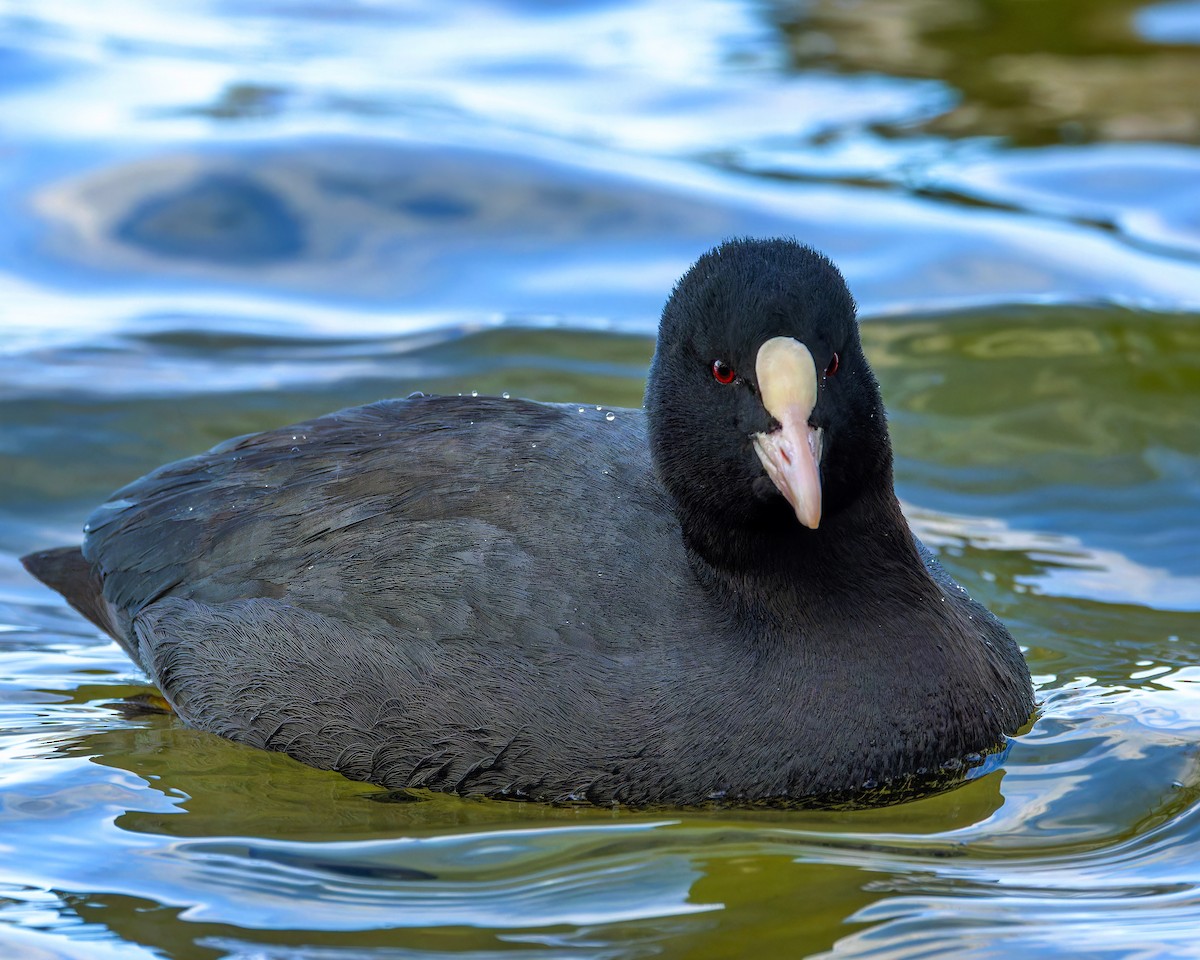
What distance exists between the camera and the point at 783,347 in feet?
13.3

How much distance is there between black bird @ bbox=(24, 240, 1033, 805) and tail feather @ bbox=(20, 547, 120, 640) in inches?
21.4

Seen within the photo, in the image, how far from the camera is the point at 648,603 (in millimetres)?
4336

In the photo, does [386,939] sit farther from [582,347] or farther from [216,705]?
[582,347]

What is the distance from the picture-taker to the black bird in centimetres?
419

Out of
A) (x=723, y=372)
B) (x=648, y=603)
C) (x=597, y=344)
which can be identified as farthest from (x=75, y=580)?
(x=597, y=344)

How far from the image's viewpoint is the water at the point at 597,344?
3986 millimetres

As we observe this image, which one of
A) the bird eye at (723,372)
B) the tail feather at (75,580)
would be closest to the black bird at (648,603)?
the bird eye at (723,372)

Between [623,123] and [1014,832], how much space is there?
7.07 m

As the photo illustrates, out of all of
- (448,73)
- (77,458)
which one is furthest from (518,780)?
(448,73)

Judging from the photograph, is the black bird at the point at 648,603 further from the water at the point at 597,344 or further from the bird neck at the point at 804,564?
the water at the point at 597,344

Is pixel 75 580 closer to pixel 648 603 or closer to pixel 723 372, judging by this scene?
pixel 648 603

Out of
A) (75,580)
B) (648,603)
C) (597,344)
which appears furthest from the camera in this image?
(597,344)

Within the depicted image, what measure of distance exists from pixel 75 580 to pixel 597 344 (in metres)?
2.88

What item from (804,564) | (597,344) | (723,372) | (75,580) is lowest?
(75,580)
